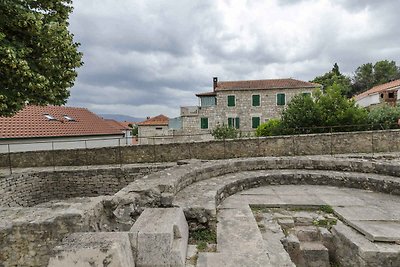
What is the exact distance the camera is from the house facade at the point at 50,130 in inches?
614

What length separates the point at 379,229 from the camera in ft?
11.0

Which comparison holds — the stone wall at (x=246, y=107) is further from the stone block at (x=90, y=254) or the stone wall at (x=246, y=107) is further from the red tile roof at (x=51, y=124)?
the stone block at (x=90, y=254)

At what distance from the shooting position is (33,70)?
7.29 meters

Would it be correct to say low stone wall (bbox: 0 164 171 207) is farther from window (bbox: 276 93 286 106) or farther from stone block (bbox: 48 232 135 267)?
window (bbox: 276 93 286 106)

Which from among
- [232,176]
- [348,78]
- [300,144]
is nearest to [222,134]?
[300,144]

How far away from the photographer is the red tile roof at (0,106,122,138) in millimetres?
16123

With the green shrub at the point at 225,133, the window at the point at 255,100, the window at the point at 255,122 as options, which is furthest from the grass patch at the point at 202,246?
the window at the point at 255,100

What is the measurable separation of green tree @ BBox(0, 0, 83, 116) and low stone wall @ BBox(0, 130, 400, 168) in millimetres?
5051

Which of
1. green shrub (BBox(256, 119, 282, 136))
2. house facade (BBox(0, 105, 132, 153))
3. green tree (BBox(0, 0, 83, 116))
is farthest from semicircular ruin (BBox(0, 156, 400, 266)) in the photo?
green shrub (BBox(256, 119, 282, 136))

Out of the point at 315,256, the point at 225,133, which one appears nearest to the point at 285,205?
the point at 315,256

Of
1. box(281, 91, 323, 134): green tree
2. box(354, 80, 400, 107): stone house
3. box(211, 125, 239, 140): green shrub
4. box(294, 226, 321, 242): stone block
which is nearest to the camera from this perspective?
box(294, 226, 321, 242): stone block

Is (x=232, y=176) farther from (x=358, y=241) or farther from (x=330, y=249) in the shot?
(x=358, y=241)

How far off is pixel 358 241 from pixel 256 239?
142cm

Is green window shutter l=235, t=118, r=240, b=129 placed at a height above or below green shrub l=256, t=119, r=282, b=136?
above
